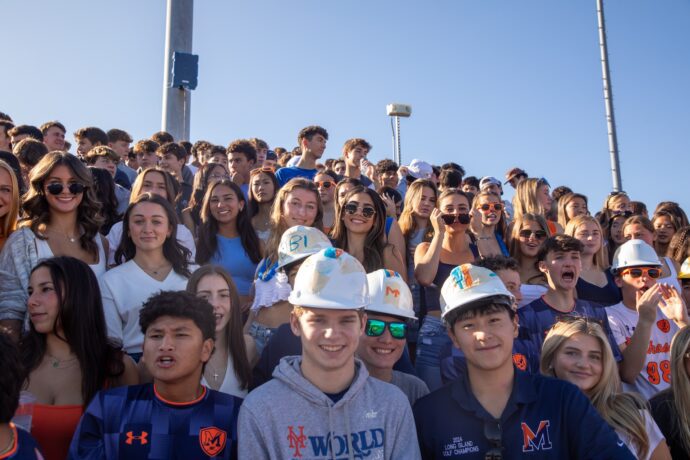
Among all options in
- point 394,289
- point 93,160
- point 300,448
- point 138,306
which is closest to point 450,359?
point 394,289

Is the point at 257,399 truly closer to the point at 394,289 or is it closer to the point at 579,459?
the point at 394,289

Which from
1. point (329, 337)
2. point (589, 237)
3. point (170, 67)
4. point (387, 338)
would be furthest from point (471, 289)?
point (170, 67)

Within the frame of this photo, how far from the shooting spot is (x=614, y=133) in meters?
11.5

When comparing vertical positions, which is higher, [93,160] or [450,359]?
[93,160]

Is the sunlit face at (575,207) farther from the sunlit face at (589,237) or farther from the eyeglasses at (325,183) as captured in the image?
the eyeglasses at (325,183)

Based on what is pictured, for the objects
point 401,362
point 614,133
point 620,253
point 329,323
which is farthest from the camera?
point 614,133

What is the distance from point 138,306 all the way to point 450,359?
213cm

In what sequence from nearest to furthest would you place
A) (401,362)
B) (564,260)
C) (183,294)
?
(183,294)
(401,362)
(564,260)

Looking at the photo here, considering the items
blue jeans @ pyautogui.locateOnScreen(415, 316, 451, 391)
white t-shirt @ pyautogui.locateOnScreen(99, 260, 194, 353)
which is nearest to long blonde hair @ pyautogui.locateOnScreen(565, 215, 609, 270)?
blue jeans @ pyautogui.locateOnScreen(415, 316, 451, 391)

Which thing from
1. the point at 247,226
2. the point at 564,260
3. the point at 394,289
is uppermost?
the point at 247,226

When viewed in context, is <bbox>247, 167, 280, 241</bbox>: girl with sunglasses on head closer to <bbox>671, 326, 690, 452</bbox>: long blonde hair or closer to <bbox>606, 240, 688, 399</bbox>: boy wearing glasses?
<bbox>606, 240, 688, 399</bbox>: boy wearing glasses

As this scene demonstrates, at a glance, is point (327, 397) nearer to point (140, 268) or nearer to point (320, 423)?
point (320, 423)

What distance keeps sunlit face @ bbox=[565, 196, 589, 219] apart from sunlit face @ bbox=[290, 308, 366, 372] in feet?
17.1

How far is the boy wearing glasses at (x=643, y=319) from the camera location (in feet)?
15.0
